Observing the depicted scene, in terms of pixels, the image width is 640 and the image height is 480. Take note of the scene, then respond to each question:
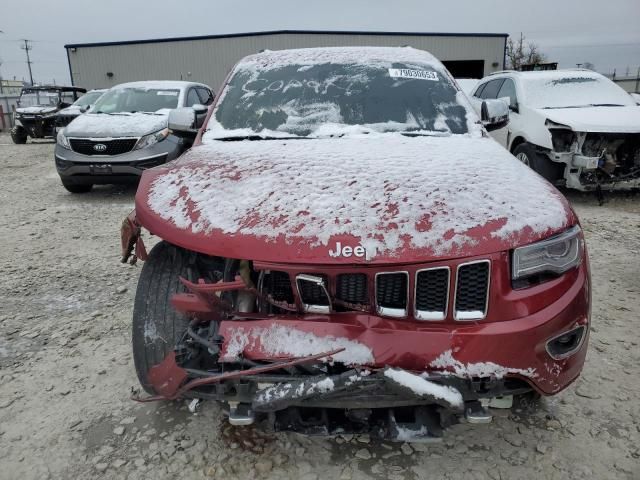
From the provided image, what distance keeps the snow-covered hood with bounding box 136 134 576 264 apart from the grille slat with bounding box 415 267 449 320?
86mm

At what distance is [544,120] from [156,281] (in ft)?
18.6

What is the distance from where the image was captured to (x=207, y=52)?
2845 cm

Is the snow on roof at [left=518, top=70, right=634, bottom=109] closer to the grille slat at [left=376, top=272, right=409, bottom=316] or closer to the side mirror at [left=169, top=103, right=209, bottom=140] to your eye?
the side mirror at [left=169, top=103, right=209, bottom=140]

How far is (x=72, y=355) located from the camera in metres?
2.87

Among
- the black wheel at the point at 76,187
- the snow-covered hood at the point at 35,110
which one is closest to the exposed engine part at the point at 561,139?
the black wheel at the point at 76,187

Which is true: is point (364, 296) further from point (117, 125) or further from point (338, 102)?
point (117, 125)

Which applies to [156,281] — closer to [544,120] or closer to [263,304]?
[263,304]

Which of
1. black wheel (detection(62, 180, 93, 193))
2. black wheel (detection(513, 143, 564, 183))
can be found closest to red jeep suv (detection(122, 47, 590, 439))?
black wheel (detection(513, 143, 564, 183))

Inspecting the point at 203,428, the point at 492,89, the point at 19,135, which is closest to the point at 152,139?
the point at 492,89

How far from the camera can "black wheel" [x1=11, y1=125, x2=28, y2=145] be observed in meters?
15.5

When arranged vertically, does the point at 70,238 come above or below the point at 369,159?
below

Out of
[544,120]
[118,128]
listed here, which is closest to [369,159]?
[544,120]

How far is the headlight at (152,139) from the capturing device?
671 centimetres

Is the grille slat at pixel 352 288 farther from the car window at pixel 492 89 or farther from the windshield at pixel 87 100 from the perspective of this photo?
the windshield at pixel 87 100
